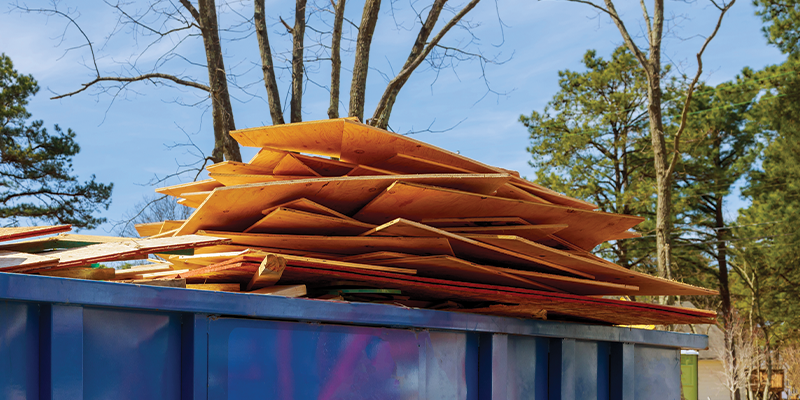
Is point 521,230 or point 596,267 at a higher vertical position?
→ point 521,230

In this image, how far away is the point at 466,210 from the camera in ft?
12.1

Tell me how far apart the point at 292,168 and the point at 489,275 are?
48.3 inches

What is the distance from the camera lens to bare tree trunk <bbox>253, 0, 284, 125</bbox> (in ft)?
32.9

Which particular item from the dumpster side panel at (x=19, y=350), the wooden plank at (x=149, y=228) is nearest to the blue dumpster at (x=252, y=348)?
the dumpster side panel at (x=19, y=350)

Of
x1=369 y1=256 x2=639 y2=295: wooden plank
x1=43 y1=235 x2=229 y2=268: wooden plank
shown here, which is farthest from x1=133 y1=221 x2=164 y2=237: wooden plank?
x1=369 y1=256 x2=639 y2=295: wooden plank

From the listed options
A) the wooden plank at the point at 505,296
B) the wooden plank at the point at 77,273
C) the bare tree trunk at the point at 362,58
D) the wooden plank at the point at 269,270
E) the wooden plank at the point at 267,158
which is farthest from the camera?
the bare tree trunk at the point at 362,58

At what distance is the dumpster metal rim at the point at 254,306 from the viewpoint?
74.3 inches

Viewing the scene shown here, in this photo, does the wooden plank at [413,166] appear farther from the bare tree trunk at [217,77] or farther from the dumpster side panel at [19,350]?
the bare tree trunk at [217,77]

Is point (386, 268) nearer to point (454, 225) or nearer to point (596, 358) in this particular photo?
point (454, 225)

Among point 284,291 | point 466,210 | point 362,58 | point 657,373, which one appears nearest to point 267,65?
point 362,58

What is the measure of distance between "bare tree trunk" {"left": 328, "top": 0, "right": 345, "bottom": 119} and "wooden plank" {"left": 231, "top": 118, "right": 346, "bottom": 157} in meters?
6.27

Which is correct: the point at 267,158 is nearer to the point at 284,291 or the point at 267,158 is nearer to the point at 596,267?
the point at 284,291

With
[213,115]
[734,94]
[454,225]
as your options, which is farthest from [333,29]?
[734,94]

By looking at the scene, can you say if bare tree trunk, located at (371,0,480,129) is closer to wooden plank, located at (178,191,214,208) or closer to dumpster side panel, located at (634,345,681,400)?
wooden plank, located at (178,191,214,208)
